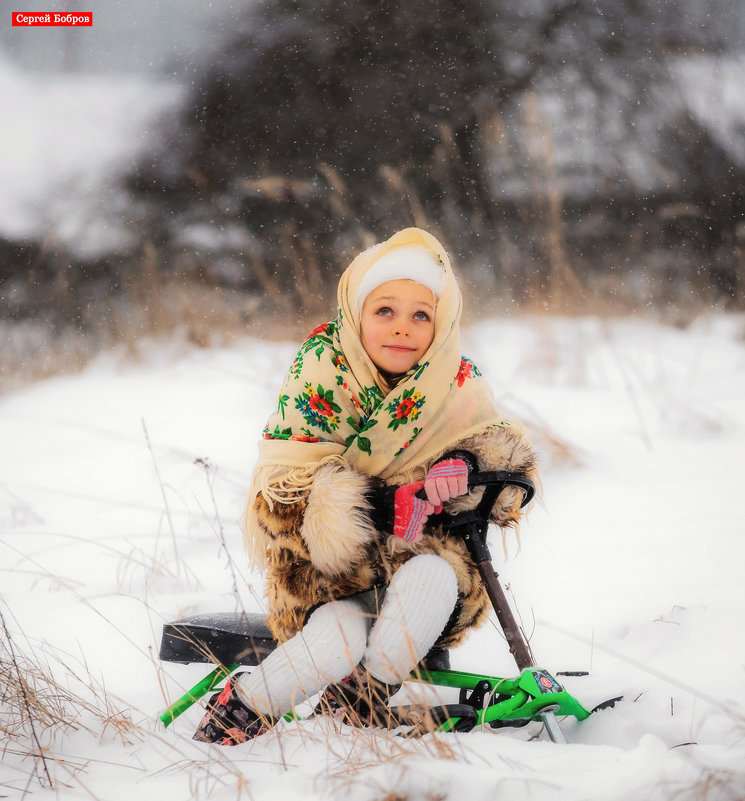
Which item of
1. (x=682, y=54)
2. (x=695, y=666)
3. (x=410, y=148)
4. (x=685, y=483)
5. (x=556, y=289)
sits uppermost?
(x=682, y=54)

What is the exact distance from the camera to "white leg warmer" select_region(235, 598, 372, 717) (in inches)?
58.3

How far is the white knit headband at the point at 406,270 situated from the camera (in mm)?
1776

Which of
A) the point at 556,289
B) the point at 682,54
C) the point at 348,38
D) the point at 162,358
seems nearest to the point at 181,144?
the point at 348,38

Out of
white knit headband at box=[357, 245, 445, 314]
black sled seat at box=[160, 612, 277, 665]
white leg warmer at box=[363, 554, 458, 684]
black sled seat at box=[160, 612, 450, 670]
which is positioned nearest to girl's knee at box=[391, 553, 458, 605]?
white leg warmer at box=[363, 554, 458, 684]

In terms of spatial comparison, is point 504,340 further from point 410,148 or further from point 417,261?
point 417,261

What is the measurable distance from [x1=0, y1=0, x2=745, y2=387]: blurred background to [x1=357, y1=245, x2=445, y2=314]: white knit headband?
4473mm

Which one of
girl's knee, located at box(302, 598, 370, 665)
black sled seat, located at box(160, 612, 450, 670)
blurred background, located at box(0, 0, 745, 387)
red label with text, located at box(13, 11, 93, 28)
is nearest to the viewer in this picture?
girl's knee, located at box(302, 598, 370, 665)

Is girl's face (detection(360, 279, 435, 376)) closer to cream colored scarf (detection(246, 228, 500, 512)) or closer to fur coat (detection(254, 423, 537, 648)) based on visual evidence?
cream colored scarf (detection(246, 228, 500, 512))

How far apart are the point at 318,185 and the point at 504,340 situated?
2.57m

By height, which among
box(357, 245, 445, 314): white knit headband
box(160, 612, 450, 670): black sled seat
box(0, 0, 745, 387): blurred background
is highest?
box(0, 0, 745, 387): blurred background

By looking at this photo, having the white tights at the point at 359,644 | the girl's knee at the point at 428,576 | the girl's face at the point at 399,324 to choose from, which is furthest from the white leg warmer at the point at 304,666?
the girl's face at the point at 399,324

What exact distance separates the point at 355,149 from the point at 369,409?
5.54 metres

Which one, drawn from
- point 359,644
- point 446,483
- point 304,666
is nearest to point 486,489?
point 446,483

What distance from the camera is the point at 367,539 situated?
5.05 ft
